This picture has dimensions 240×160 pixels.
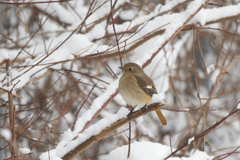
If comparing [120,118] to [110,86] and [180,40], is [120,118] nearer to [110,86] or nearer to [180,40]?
[110,86]

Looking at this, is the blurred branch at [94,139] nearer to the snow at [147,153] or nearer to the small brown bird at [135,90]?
the snow at [147,153]

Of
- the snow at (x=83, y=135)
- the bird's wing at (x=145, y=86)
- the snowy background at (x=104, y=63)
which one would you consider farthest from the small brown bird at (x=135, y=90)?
the snow at (x=83, y=135)

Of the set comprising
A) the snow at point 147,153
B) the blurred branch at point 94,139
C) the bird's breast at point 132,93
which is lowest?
the snow at point 147,153

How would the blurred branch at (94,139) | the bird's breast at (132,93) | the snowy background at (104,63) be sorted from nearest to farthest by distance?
the blurred branch at (94,139) < the snowy background at (104,63) < the bird's breast at (132,93)

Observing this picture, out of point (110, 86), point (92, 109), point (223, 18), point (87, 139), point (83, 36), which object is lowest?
point (87, 139)

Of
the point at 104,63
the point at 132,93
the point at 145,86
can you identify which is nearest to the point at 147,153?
the point at 132,93

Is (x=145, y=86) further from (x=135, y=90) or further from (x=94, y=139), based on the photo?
(x=94, y=139)

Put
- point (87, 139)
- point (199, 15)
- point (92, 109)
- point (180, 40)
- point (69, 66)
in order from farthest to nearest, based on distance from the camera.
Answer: point (180, 40), point (69, 66), point (199, 15), point (92, 109), point (87, 139)

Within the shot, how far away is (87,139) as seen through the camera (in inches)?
92.6

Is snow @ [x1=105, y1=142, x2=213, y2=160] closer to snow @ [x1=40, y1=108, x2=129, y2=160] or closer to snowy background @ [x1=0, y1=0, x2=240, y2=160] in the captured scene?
snowy background @ [x1=0, y1=0, x2=240, y2=160]

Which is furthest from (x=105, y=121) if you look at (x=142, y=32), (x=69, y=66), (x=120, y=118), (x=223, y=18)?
(x=69, y=66)

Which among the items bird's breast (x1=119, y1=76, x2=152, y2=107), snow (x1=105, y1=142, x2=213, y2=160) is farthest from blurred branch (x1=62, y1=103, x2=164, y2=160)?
bird's breast (x1=119, y1=76, x2=152, y2=107)

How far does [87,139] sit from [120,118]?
384 mm

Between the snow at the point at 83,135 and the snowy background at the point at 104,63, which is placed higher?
the snowy background at the point at 104,63
